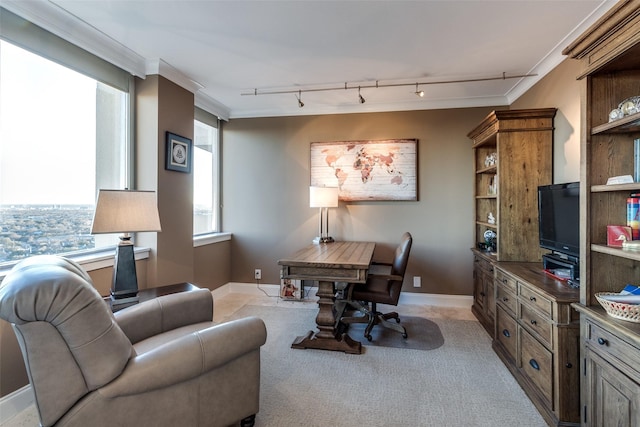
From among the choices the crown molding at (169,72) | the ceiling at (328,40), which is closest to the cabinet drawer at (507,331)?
the ceiling at (328,40)

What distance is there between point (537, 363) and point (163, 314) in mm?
2311

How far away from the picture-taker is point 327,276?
2.42 metres

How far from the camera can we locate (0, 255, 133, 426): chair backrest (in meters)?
1.04

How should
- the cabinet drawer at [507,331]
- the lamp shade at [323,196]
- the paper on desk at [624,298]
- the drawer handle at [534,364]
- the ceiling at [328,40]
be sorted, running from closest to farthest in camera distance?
the paper on desk at [624,298], the drawer handle at [534,364], the ceiling at [328,40], the cabinet drawer at [507,331], the lamp shade at [323,196]

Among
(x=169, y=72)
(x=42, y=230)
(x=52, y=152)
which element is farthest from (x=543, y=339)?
(x=169, y=72)

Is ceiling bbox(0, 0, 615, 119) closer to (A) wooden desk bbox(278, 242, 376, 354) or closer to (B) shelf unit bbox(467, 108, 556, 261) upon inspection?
(B) shelf unit bbox(467, 108, 556, 261)

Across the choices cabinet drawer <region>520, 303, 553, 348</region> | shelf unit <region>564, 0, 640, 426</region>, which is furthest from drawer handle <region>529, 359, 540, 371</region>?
shelf unit <region>564, 0, 640, 426</region>

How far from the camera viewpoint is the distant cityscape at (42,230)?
188cm

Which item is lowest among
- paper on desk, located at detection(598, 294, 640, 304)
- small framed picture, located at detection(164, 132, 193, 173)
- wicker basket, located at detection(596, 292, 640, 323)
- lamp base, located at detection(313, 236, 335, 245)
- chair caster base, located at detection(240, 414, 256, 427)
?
chair caster base, located at detection(240, 414, 256, 427)

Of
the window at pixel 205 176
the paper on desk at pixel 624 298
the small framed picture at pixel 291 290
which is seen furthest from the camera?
the small framed picture at pixel 291 290

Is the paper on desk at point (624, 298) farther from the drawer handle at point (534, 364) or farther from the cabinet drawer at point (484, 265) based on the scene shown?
the cabinet drawer at point (484, 265)

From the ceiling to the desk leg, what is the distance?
6.51 ft

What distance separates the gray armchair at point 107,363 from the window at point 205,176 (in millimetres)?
2428

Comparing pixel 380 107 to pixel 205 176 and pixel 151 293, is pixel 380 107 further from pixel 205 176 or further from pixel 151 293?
pixel 151 293
